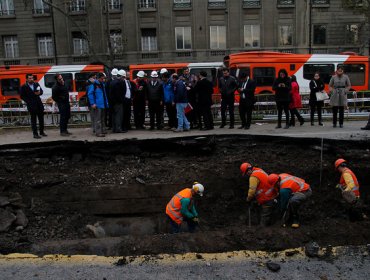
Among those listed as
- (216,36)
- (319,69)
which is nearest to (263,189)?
(319,69)

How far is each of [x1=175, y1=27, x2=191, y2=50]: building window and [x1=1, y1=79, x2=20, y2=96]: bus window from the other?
13.9 meters

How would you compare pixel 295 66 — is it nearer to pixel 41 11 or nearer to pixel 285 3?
pixel 285 3

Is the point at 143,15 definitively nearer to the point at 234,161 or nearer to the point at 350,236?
the point at 234,161

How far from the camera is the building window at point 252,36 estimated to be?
1270 inches

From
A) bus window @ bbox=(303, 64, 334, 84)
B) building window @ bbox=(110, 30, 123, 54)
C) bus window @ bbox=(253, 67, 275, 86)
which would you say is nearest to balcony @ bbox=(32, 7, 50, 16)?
building window @ bbox=(110, 30, 123, 54)

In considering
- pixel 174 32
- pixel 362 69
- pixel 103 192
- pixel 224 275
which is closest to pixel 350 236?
pixel 224 275

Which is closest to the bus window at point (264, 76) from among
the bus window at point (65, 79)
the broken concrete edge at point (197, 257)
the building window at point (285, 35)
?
the bus window at point (65, 79)

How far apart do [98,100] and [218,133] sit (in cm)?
350

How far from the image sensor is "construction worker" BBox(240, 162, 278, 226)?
746 centimetres

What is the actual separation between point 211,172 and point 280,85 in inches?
148

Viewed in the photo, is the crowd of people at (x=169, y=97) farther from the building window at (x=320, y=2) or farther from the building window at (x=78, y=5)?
the building window at (x=78, y=5)

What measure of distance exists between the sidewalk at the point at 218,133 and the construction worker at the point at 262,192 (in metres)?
3.11

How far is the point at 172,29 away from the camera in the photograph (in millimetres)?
31906

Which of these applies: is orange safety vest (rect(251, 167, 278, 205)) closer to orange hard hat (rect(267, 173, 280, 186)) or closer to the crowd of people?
orange hard hat (rect(267, 173, 280, 186))
